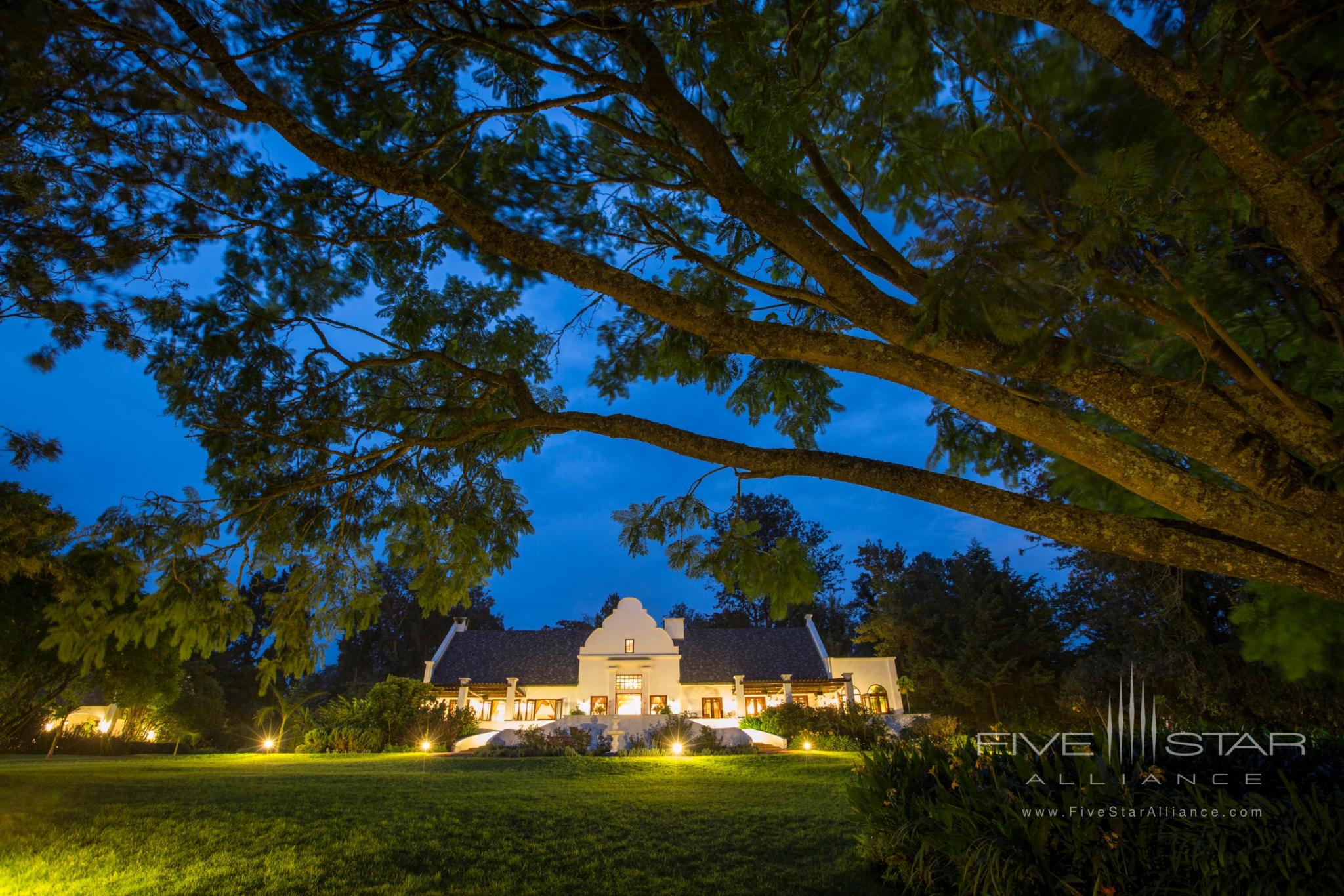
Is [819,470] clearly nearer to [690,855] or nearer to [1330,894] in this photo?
[1330,894]

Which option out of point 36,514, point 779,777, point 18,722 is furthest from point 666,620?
point 36,514

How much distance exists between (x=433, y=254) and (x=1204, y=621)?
64.2 ft

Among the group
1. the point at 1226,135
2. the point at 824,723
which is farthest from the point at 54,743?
the point at 1226,135

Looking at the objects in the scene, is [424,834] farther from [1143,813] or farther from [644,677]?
[644,677]

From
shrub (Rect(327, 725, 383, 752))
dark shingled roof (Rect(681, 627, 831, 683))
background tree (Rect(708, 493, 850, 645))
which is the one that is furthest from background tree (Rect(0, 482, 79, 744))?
background tree (Rect(708, 493, 850, 645))

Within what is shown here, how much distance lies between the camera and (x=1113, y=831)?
409 centimetres

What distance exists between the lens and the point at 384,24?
16.0 ft

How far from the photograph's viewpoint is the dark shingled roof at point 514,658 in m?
29.8

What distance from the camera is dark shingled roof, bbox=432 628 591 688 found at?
29797 mm

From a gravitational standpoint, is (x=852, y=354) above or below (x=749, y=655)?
above

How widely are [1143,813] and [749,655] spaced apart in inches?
1111

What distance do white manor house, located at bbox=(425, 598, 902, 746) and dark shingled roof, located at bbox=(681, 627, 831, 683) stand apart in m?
0.06

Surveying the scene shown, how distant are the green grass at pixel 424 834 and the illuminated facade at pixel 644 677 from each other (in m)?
16.8

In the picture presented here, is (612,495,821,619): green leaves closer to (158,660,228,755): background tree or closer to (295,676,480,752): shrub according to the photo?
(295,676,480,752): shrub
